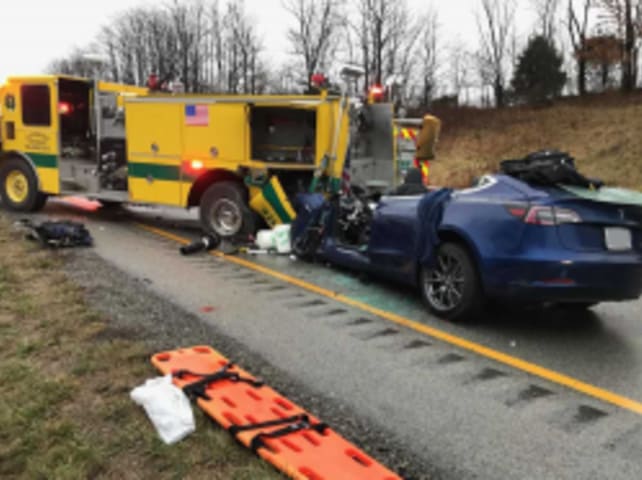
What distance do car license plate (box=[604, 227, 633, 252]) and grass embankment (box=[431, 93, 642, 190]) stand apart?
14.6m

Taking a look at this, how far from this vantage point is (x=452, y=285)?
513 cm

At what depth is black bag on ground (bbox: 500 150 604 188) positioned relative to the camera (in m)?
4.57

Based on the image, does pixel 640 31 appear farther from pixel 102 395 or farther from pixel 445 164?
pixel 102 395

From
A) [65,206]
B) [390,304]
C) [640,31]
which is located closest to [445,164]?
[640,31]

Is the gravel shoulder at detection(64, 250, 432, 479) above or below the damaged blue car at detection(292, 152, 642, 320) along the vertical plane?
below

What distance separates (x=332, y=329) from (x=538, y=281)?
5.76 feet

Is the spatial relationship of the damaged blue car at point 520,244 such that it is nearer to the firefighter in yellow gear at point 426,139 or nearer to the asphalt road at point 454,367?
Answer: the asphalt road at point 454,367

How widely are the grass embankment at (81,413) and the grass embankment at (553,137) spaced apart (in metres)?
17.0

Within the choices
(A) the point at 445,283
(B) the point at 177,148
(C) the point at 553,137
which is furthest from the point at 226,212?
(C) the point at 553,137

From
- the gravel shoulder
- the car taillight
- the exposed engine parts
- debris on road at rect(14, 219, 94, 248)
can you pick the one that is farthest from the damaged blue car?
debris on road at rect(14, 219, 94, 248)

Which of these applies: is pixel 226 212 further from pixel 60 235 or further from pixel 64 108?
pixel 64 108

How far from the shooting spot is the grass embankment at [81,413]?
274 centimetres

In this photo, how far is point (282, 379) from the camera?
395cm

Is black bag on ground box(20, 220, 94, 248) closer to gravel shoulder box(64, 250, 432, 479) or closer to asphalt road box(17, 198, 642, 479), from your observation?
gravel shoulder box(64, 250, 432, 479)
